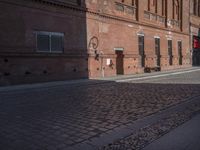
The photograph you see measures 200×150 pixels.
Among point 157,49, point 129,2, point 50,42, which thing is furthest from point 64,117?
point 157,49

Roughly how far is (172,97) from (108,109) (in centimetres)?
391

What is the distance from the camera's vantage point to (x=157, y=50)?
116 ft

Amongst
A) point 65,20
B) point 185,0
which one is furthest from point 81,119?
point 185,0

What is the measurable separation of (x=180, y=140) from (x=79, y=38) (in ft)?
56.5

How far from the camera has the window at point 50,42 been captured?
19.6 meters

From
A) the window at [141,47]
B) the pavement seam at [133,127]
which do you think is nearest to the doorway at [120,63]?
the window at [141,47]

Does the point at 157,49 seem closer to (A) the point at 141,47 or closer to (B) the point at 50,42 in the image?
(A) the point at 141,47

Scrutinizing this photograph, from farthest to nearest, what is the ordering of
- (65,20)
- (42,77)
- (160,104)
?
(65,20), (42,77), (160,104)

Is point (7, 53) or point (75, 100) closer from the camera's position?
point (75, 100)

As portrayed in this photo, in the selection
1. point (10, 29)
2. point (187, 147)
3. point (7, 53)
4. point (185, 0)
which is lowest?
point (187, 147)

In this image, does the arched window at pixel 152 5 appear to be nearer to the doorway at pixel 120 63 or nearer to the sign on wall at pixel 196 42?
the doorway at pixel 120 63

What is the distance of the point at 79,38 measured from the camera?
74.9 feet

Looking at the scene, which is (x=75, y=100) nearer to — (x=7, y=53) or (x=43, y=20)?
(x=7, y=53)

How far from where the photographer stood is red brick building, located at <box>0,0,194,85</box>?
17.9 meters
